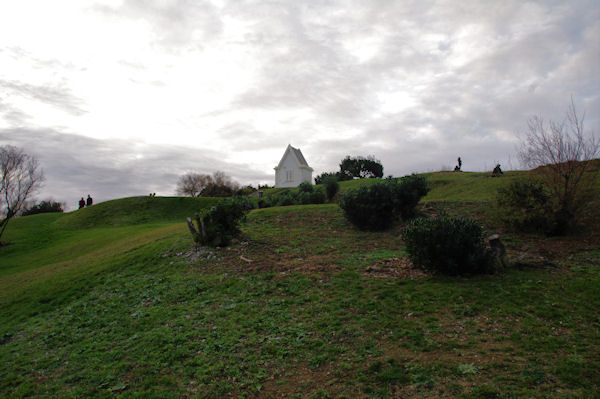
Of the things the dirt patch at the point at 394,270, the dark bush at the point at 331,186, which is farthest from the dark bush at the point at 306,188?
the dirt patch at the point at 394,270

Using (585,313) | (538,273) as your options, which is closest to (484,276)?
(538,273)

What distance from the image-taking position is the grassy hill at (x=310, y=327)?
14.6 ft

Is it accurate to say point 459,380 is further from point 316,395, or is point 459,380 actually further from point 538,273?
point 538,273

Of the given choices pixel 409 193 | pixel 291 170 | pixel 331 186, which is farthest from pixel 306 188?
pixel 291 170

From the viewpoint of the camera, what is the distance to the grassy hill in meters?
4.45

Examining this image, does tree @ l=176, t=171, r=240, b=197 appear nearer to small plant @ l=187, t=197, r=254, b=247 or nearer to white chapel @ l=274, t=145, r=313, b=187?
white chapel @ l=274, t=145, r=313, b=187

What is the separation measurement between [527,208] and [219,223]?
1197cm

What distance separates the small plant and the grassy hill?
91 centimetres

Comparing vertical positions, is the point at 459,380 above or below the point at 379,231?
below

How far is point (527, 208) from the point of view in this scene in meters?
12.2

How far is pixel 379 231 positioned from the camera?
15.4m

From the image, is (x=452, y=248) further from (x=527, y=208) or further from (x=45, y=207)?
(x=45, y=207)

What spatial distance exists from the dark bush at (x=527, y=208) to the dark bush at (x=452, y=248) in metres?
5.50

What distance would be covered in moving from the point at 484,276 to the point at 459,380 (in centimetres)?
446
